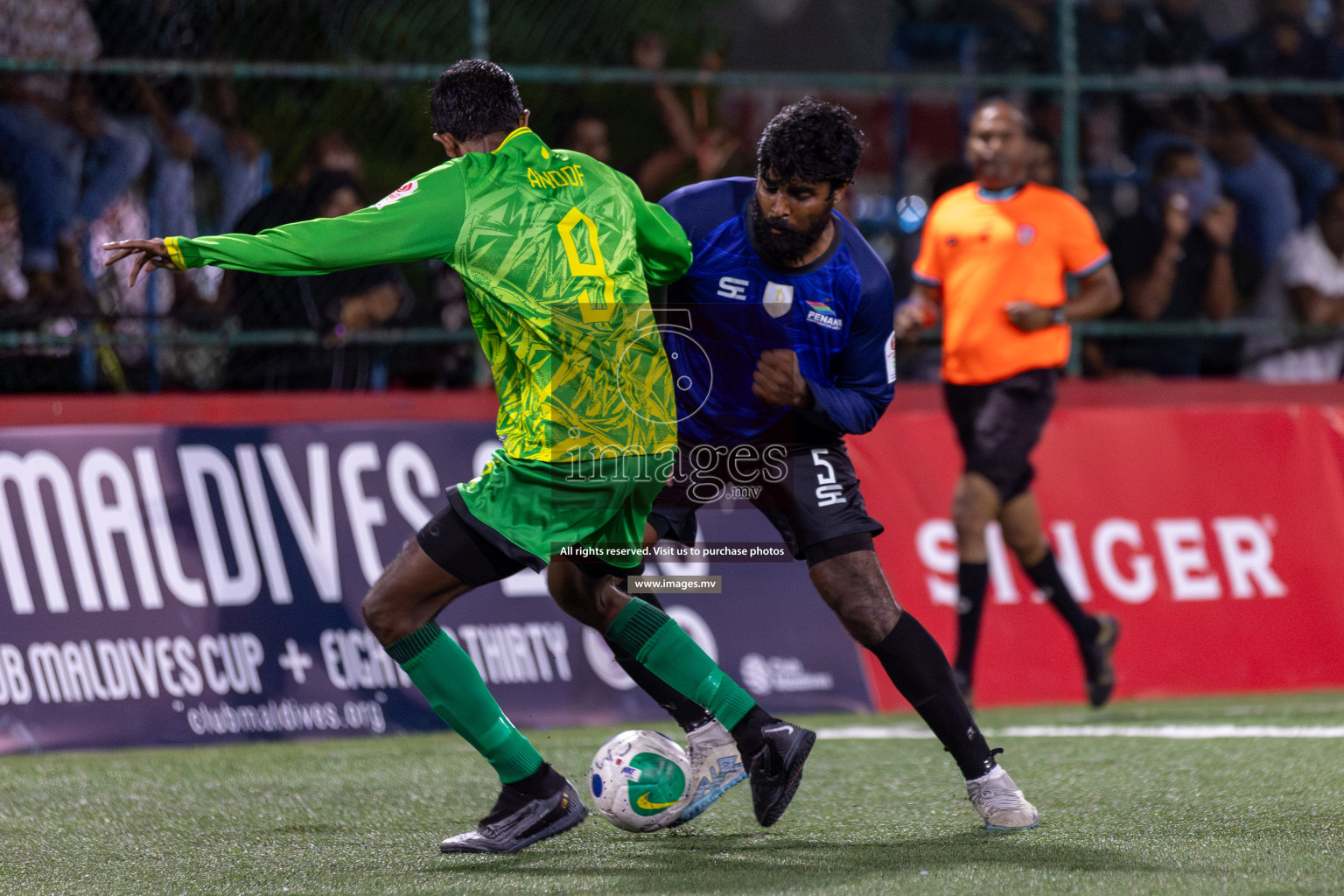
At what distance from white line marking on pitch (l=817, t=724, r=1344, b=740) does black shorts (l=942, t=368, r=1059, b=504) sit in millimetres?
1067

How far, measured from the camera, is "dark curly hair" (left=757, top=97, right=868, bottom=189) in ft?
15.0

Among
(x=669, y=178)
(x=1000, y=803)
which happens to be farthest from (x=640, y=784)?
(x=669, y=178)

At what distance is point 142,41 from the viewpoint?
7.79 metres

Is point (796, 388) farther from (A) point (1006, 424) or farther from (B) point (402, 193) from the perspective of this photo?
(A) point (1006, 424)

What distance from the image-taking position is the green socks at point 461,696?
15.1 ft

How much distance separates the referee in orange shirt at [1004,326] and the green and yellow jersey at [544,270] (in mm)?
3014

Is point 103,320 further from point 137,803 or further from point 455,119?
point 455,119

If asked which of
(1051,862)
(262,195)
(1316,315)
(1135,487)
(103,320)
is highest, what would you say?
(262,195)

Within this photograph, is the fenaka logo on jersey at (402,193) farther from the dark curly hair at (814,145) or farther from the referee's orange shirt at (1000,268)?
the referee's orange shirt at (1000,268)

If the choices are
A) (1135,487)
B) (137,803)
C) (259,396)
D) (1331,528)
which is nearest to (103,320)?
(259,396)

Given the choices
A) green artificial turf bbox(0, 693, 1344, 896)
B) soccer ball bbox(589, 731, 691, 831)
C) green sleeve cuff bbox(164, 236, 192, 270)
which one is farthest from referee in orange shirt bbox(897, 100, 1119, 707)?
green sleeve cuff bbox(164, 236, 192, 270)

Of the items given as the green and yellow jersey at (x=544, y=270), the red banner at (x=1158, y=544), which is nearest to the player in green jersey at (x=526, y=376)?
the green and yellow jersey at (x=544, y=270)

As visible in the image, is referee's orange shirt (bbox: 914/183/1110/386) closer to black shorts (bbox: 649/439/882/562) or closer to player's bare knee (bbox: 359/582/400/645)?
black shorts (bbox: 649/439/882/562)

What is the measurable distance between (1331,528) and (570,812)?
4.89m
